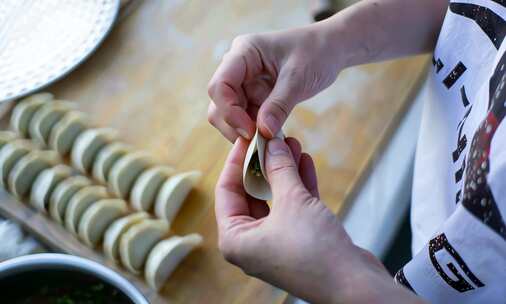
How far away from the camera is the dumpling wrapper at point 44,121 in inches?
27.2

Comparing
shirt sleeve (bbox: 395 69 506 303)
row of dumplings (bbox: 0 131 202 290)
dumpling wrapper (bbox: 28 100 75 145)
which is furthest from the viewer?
dumpling wrapper (bbox: 28 100 75 145)

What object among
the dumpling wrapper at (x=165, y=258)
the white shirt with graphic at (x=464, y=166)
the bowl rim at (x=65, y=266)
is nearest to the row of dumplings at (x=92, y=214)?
the dumpling wrapper at (x=165, y=258)

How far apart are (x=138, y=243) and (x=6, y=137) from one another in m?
0.27

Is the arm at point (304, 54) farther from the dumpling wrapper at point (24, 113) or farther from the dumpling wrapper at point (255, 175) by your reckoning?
the dumpling wrapper at point (24, 113)

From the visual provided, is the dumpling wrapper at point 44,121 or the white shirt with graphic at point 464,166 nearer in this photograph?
the white shirt with graphic at point 464,166

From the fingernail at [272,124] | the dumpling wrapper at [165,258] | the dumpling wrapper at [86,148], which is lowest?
the dumpling wrapper at [165,258]

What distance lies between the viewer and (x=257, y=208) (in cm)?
53

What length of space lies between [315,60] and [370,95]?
240mm

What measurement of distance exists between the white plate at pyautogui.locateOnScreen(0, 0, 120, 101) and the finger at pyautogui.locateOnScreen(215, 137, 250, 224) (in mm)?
358

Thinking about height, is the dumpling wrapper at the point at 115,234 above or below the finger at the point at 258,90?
below

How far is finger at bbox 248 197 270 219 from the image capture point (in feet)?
1.73

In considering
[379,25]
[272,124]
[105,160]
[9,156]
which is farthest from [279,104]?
[9,156]

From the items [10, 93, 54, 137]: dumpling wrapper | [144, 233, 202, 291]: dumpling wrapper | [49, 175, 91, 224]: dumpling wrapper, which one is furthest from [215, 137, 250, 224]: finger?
[10, 93, 54, 137]: dumpling wrapper

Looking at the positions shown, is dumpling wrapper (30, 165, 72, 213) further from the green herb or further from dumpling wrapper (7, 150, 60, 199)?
the green herb
